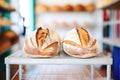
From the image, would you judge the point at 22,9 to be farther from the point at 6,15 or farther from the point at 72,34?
the point at 72,34

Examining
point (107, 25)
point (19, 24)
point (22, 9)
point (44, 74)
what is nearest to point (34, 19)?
point (22, 9)

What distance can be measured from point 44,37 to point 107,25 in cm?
270

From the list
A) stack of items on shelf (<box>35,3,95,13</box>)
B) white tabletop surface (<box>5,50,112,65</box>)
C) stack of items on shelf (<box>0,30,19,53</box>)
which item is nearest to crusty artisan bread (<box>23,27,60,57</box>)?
white tabletop surface (<box>5,50,112,65</box>)

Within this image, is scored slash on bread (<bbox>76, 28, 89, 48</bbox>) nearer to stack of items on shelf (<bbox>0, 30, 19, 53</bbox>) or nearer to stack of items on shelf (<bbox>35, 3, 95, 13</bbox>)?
stack of items on shelf (<bbox>0, 30, 19, 53</bbox>)

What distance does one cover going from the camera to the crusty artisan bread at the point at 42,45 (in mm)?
764

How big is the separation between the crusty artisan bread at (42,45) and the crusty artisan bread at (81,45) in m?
0.04

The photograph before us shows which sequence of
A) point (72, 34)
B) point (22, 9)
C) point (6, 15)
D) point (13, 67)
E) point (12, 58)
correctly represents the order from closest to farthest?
point (12, 58), point (72, 34), point (13, 67), point (6, 15), point (22, 9)

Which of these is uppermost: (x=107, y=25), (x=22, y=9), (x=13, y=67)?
(x=22, y=9)

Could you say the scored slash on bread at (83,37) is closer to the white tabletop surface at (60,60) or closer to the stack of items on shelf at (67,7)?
the white tabletop surface at (60,60)

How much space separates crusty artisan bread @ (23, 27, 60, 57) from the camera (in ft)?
2.51

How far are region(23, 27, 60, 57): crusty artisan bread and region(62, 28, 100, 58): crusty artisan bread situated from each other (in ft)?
0.14

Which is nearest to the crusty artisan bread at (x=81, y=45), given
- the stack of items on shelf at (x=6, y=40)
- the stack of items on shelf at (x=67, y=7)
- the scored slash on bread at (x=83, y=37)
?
the scored slash on bread at (x=83, y=37)

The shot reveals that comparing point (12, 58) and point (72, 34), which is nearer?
point (12, 58)

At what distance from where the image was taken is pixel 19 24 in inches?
125
